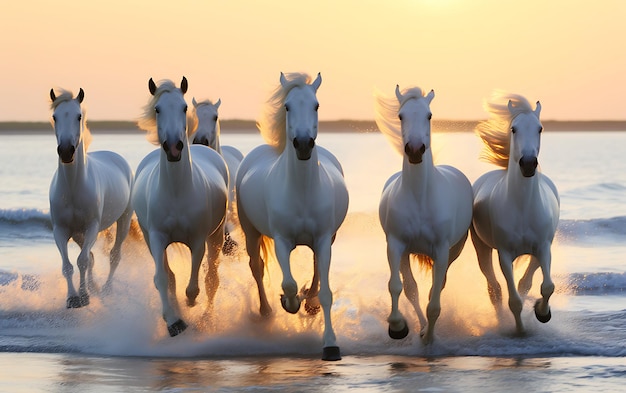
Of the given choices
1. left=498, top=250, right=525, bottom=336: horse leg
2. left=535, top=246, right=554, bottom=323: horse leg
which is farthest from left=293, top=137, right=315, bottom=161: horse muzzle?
left=535, top=246, right=554, bottom=323: horse leg

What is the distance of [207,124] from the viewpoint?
11547mm

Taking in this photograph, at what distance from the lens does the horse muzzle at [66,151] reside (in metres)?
8.66

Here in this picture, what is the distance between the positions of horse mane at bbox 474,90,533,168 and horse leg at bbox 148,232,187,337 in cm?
297

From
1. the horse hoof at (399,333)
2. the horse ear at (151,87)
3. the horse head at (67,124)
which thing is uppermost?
the horse ear at (151,87)

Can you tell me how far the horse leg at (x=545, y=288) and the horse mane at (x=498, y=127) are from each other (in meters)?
1.09

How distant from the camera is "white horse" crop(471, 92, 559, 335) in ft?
25.9

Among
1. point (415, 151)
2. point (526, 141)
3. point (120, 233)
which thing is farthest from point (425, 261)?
point (120, 233)

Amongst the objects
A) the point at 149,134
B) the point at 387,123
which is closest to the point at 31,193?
the point at 149,134

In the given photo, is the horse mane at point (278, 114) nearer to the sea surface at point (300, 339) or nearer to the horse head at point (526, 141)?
the sea surface at point (300, 339)

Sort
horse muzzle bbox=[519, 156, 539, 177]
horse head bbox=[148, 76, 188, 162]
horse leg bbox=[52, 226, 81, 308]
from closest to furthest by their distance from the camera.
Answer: horse muzzle bbox=[519, 156, 539, 177] < horse head bbox=[148, 76, 188, 162] < horse leg bbox=[52, 226, 81, 308]

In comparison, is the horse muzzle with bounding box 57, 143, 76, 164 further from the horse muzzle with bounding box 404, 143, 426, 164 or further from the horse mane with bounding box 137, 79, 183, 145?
the horse muzzle with bounding box 404, 143, 426, 164

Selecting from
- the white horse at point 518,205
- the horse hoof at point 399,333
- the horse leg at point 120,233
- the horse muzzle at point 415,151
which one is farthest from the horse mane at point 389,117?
the horse leg at point 120,233

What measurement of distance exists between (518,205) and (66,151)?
12.6 feet

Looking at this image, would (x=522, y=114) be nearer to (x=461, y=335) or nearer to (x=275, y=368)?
(x=461, y=335)
